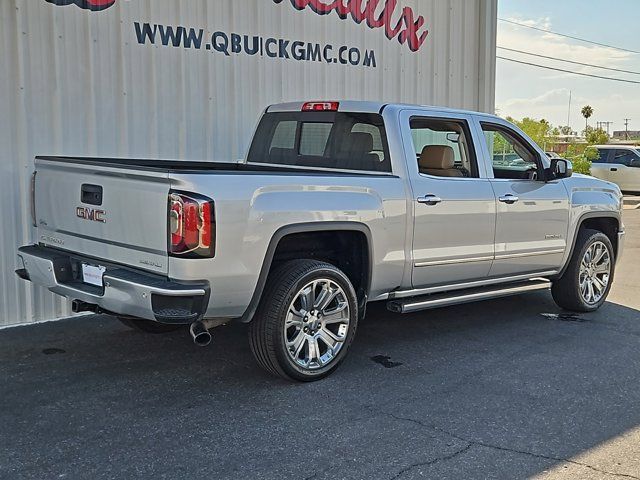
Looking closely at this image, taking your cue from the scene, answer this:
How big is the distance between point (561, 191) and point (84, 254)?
437cm

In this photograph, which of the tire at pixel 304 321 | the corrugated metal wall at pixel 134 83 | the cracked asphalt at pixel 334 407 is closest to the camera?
the cracked asphalt at pixel 334 407

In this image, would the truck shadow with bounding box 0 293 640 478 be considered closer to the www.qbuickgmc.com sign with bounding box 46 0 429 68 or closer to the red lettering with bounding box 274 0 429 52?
the www.qbuickgmc.com sign with bounding box 46 0 429 68

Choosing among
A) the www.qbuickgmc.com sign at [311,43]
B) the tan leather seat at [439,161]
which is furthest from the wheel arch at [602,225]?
the www.qbuickgmc.com sign at [311,43]

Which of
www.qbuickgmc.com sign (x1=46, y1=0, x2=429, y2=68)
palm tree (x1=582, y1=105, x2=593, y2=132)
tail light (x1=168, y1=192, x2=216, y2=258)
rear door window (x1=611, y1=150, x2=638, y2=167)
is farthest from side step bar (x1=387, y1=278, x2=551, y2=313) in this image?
palm tree (x1=582, y1=105, x2=593, y2=132)

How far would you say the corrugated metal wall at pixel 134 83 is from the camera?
6.36 m

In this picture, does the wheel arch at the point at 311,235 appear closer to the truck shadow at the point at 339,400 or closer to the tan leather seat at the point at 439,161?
the truck shadow at the point at 339,400

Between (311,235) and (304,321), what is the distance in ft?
2.03

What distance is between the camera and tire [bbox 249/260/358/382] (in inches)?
186

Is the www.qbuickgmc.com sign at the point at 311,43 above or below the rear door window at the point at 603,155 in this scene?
above

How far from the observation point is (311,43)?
28.7 ft

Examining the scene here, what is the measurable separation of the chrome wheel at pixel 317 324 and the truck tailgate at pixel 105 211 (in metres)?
1.08

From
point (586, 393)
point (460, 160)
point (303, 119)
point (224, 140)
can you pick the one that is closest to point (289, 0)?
point (224, 140)

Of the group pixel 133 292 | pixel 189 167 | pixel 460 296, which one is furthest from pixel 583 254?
pixel 133 292

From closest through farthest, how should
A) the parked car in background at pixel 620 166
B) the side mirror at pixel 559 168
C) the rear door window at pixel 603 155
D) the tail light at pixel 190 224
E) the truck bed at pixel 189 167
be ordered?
the tail light at pixel 190 224 → the truck bed at pixel 189 167 → the side mirror at pixel 559 168 → the parked car in background at pixel 620 166 → the rear door window at pixel 603 155
